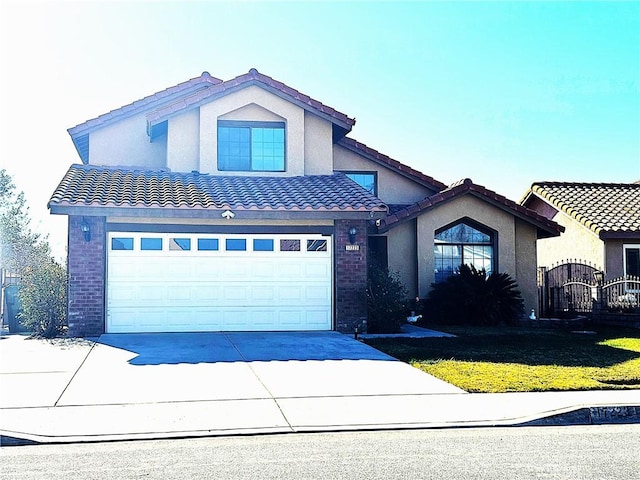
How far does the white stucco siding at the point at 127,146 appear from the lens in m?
19.4

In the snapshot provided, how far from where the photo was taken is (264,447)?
664cm

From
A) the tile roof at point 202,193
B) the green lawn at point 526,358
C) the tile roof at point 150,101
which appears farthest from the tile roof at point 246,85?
the green lawn at point 526,358

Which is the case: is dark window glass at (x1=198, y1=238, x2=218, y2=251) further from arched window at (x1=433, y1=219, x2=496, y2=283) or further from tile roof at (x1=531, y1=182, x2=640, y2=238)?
tile roof at (x1=531, y1=182, x2=640, y2=238)

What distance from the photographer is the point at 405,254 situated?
64.8 feet

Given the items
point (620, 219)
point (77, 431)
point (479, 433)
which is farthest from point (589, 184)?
point (77, 431)

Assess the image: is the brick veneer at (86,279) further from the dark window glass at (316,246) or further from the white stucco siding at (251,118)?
the dark window glass at (316,246)

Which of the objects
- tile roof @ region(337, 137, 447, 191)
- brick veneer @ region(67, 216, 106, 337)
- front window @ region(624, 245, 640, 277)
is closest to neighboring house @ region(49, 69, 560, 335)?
brick veneer @ region(67, 216, 106, 337)

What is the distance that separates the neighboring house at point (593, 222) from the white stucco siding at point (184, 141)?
1268cm

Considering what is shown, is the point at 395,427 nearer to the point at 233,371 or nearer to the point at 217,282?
the point at 233,371

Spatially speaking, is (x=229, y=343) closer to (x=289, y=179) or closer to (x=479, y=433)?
(x=289, y=179)

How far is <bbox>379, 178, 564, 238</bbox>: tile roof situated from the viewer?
19047mm

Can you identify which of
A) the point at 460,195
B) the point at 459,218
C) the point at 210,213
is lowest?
the point at 210,213

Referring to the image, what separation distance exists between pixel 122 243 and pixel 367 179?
341 inches

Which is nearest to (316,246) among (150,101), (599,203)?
(150,101)
